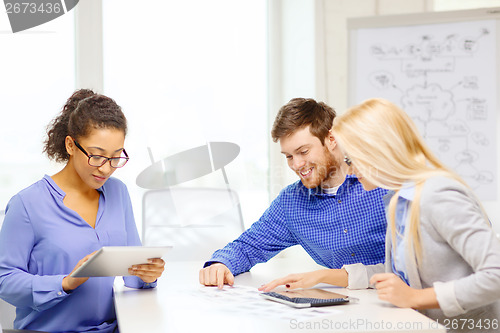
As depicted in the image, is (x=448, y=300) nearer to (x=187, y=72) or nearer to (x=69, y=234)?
(x=69, y=234)

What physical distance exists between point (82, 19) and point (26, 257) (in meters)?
2.22

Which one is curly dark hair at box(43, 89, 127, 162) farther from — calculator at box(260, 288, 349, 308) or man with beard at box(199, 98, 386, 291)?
calculator at box(260, 288, 349, 308)

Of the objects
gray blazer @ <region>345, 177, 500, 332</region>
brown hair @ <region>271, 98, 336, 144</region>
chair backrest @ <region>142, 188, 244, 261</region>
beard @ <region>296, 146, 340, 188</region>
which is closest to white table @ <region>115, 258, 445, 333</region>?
gray blazer @ <region>345, 177, 500, 332</region>

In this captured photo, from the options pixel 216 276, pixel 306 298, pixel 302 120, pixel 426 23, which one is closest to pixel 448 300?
pixel 306 298

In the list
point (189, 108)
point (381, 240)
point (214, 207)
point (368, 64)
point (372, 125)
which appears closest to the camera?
point (372, 125)

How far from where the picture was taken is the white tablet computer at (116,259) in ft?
4.70

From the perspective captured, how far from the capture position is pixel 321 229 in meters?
2.06

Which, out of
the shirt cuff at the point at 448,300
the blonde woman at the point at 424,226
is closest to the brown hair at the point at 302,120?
the blonde woman at the point at 424,226

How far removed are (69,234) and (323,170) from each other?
903 millimetres

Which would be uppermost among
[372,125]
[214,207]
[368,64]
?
[368,64]

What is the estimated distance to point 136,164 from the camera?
Result: 11.9ft

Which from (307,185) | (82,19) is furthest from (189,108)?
(307,185)

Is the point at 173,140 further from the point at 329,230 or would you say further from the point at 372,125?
the point at 372,125

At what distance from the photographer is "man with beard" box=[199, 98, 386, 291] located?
6.54 feet
